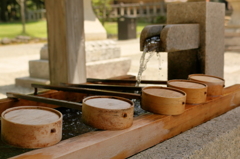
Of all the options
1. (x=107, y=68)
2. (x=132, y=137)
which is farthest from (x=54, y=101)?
(x=107, y=68)

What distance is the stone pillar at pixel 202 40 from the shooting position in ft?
9.29

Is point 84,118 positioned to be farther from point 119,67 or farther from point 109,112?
point 119,67

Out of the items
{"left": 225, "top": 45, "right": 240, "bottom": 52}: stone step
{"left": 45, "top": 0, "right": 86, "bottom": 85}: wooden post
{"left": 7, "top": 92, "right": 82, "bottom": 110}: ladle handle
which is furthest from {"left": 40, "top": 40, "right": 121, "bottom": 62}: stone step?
{"left": 225, "top": 45, "right": 240, "bottom": 52}: stone step

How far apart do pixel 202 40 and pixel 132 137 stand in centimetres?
153

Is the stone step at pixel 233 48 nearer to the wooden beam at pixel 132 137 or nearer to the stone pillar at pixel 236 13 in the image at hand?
the stone pillar at pixel 236 13

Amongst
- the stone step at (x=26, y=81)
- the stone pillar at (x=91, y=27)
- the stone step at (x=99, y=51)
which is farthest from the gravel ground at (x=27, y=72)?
the stone pillar at (x=91, y=27)

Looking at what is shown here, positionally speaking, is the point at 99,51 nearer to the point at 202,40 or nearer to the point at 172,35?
the point at 202,40

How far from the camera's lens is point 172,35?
236 cm

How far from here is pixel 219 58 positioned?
3.10 metres

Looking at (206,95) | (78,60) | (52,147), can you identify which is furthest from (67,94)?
(52,147)

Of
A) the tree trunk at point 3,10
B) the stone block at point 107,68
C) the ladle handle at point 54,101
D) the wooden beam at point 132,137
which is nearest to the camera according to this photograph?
the wooden beam at point 132,137

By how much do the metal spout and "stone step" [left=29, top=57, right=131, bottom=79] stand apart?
2637 mm

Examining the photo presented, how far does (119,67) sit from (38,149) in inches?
168

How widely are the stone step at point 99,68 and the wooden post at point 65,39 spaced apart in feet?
4.62
